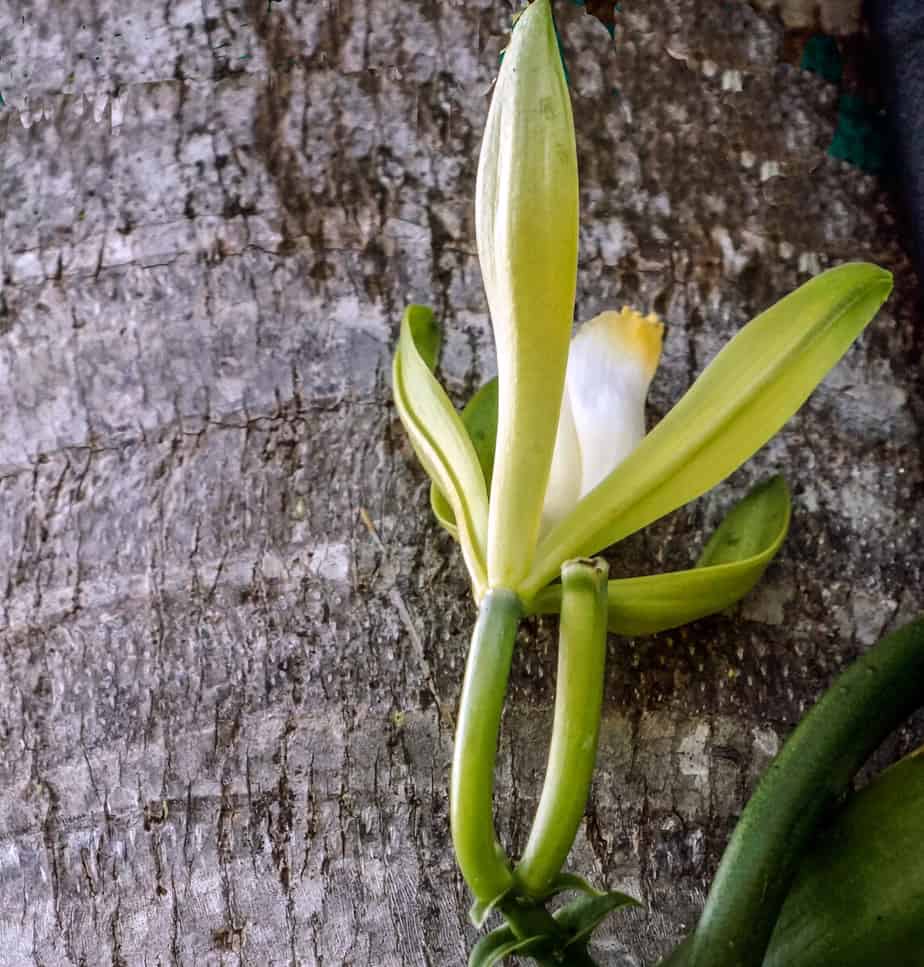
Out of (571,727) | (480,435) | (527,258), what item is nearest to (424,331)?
(480,435)

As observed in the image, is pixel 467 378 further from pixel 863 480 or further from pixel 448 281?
pixel 863 480

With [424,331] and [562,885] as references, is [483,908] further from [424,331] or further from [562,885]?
[424,331]

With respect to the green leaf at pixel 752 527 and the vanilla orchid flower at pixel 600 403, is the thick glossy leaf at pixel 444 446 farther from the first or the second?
the green leaf at pixel 752 527

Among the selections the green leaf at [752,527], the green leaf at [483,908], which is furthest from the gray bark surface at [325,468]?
the green leaf at [483,908]

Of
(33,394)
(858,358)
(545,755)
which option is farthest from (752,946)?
(33,394)

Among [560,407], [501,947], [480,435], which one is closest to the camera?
[501,947]

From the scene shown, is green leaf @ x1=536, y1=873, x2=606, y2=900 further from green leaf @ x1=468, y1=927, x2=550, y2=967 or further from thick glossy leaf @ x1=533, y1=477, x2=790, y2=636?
thick glossy leaf @ x1=533, y1=477, x2=790, y2=636
